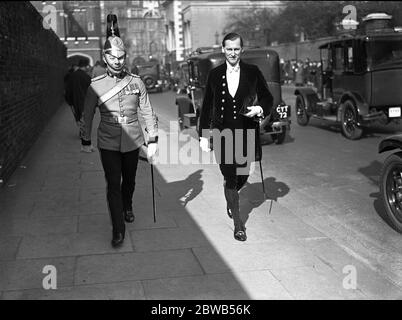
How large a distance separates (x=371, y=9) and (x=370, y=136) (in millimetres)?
24974

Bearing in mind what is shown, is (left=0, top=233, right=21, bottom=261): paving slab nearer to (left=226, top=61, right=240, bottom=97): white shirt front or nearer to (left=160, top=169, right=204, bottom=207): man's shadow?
(left=160, top=169, right=204, bottom=207): man's shadow

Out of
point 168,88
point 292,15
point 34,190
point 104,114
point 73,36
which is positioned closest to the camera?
point 104,114

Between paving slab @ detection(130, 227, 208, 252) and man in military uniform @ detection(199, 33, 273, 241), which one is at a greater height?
man in military uniform @ detection(199, 33, 273, 241)

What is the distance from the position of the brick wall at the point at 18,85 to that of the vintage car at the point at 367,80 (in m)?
6.85

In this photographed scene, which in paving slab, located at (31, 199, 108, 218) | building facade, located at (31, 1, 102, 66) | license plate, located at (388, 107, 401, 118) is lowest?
paving slab, located at (31, 199, 108, 218)

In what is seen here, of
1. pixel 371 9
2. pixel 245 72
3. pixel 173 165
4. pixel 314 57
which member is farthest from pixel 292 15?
pixel 245 72

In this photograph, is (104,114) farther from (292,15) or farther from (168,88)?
(292,15)

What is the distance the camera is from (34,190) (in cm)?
731

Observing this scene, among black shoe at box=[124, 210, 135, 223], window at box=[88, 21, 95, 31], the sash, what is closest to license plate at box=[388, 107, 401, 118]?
black shoe at box=[124, 210, 135, 223]

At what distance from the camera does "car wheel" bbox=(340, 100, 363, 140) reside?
11.7m

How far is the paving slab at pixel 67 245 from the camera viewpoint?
480 centimetres

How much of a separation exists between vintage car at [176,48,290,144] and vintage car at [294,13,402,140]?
153 cm

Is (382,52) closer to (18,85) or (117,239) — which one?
(18,85)

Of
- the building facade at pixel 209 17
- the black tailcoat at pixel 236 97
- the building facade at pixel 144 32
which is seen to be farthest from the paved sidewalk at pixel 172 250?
the building facade at pixel 144 32
